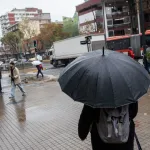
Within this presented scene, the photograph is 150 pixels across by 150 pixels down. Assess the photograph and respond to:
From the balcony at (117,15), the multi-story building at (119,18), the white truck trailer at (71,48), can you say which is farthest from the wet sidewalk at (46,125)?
the balcony at (117,15)

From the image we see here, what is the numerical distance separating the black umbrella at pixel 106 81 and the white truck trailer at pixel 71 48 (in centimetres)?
2792

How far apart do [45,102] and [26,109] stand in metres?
1.08

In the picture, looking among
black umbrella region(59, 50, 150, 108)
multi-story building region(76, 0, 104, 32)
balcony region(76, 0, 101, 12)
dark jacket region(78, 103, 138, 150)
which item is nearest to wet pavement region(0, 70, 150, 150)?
dark jacket region(78, 103, 138, 150)

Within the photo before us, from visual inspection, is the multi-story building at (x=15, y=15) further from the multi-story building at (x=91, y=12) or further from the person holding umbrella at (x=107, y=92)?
the person holding umbrella at (x=107, y=92)

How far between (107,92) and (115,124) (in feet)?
1.03

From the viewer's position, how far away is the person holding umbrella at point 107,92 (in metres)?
2.62

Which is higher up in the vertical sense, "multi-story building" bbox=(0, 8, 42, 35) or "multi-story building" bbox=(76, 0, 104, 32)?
"multi-story building" bbox=(0, 8, 42, 35)

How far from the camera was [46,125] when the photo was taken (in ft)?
23.4

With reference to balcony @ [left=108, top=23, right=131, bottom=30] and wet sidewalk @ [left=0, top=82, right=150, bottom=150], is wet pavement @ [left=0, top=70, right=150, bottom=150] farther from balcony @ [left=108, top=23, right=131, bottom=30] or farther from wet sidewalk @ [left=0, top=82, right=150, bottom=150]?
balcony @ [left=108, top=23, right=131, bottom=30]

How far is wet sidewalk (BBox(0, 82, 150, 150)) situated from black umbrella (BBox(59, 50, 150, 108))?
103 inches

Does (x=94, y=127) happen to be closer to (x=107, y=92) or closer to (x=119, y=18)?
(x=107, y=92)

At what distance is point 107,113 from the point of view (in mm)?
2697

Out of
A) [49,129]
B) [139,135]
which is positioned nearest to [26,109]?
[49,129]

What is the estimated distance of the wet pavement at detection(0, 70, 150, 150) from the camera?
5.60m
